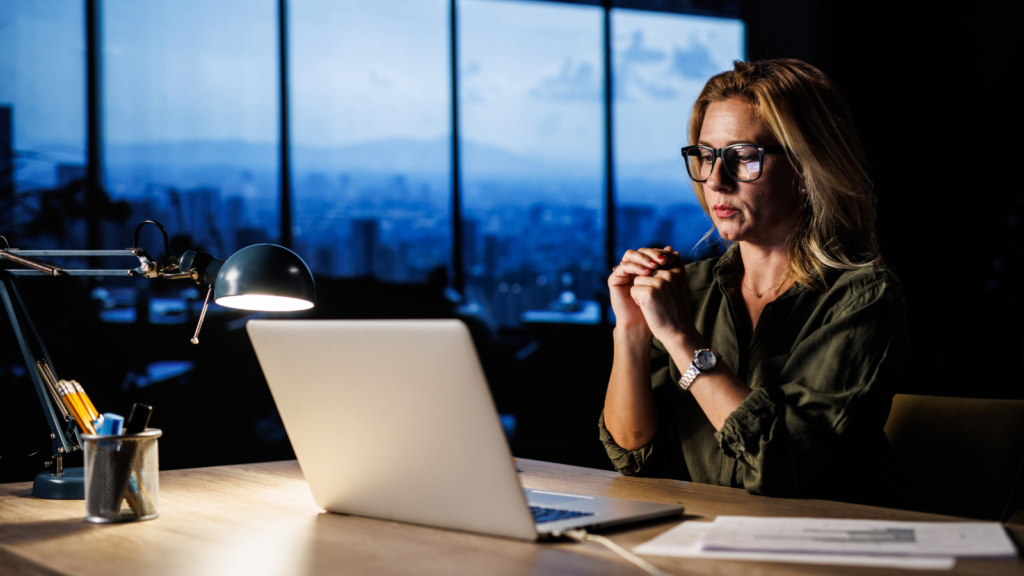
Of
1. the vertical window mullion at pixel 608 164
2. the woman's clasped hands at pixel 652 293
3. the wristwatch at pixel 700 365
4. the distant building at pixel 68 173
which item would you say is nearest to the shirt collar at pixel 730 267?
the woman's clasped hands at pixel 652 293

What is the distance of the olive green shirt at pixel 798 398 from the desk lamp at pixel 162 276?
709mm

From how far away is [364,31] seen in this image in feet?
16.9

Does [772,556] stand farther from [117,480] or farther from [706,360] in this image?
[117,480]

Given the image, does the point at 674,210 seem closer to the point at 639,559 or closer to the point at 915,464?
the point at 915,464

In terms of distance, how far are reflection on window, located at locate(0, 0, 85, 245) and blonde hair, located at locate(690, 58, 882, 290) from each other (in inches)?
150

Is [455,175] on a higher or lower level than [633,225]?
higher

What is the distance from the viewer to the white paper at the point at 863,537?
2.72ft

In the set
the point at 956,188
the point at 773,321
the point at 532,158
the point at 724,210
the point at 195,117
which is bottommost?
the point at 773,321

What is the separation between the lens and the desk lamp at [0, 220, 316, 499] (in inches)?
47.1

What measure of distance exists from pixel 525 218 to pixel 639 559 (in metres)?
4.89

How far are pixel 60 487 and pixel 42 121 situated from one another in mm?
3728

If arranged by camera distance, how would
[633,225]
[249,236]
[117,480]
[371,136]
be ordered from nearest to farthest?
[117,480], [249,236], [371,136], [633,225]

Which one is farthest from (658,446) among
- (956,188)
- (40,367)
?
(956,188)

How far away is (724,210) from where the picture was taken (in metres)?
1.57
